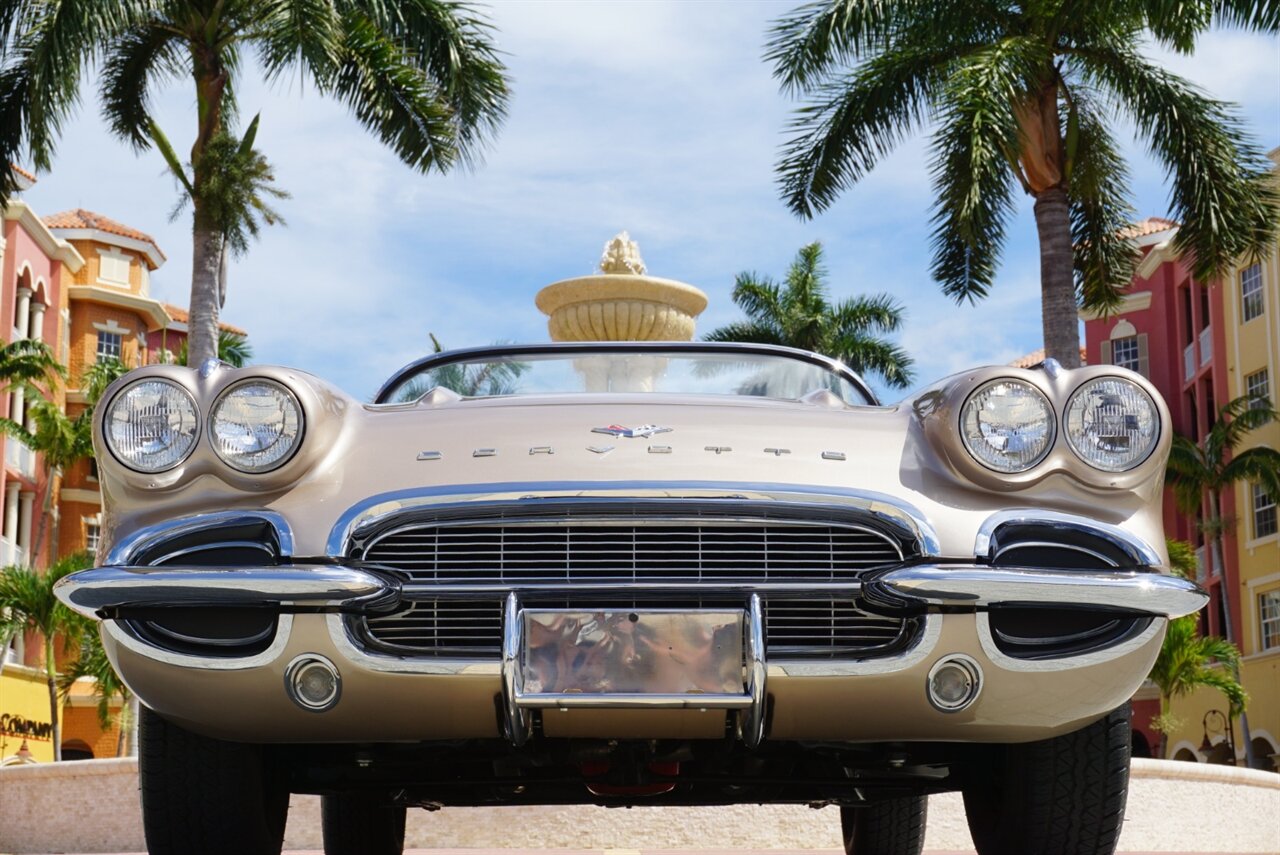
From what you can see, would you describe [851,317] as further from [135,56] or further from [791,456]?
[791,456]

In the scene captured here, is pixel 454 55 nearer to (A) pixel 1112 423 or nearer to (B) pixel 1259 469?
(A) pixel 1112 423

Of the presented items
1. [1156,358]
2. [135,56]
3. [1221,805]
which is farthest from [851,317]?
[1221,805]

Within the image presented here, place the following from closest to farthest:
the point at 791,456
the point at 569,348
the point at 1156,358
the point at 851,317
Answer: the point at 791,456 → the point at 569,348 → the point at 851,317 → the point at 1156,358

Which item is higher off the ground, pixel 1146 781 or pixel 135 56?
pixel 135 56

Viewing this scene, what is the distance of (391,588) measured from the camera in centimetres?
294

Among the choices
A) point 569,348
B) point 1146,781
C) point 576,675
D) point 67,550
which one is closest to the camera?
point 576,675

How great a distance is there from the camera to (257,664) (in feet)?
9.76

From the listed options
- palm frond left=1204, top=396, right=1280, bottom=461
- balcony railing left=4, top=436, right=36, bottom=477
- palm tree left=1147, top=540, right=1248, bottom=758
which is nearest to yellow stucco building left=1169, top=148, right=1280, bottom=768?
palm frond left=1204, top=396, right=1280, bottom=461

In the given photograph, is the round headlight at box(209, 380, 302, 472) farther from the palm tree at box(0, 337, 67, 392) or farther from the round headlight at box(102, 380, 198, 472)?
the palm tree at box(0, 337, 67, 392)

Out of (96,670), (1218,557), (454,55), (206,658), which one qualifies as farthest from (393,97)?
(1218,557)

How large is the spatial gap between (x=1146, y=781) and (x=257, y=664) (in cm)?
1086

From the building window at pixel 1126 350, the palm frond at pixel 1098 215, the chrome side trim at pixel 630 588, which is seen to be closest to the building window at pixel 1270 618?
the building window at pixel 1126 350

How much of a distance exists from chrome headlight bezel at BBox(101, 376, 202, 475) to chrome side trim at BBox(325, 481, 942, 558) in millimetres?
378

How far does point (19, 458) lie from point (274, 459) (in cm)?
3937
